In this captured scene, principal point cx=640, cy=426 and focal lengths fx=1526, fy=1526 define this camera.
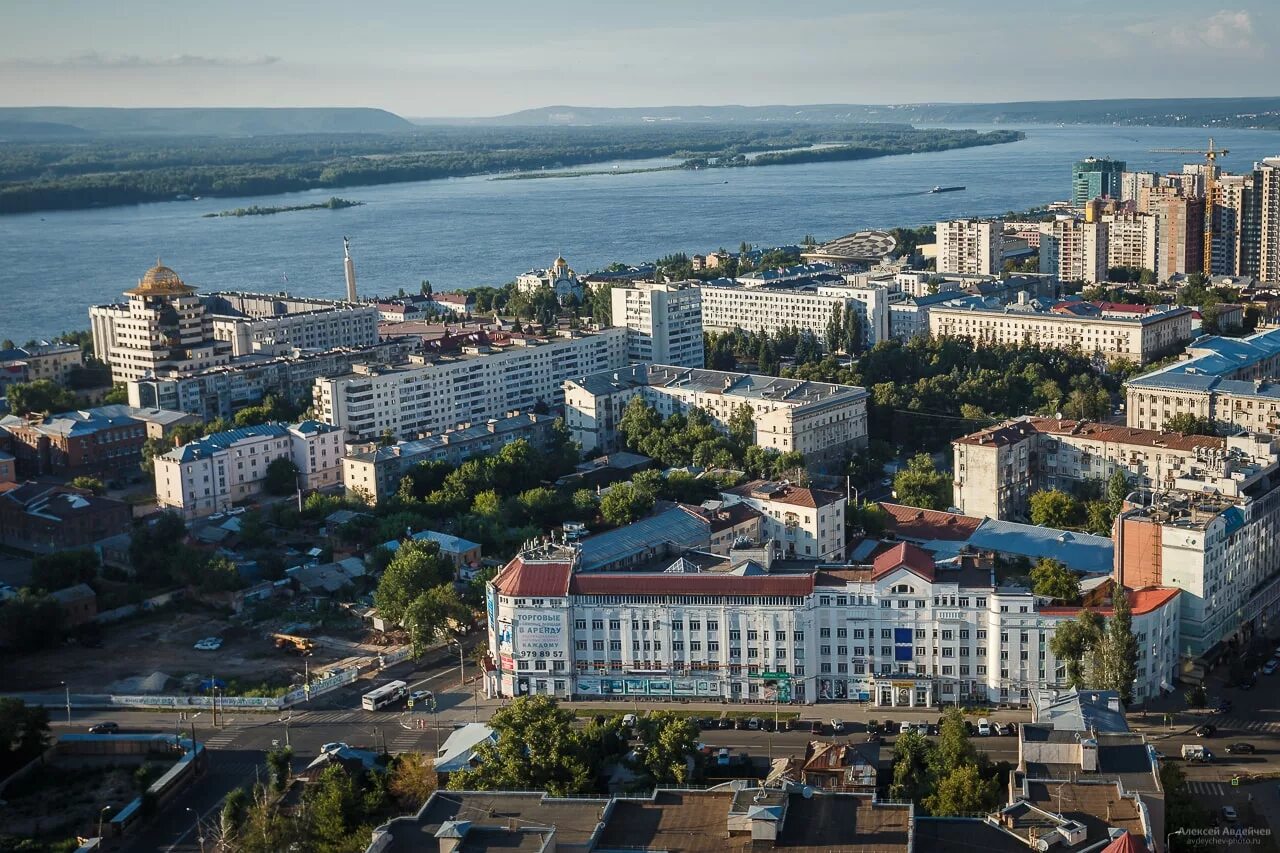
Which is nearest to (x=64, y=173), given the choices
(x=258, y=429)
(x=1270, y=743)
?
(x=258, y=429)

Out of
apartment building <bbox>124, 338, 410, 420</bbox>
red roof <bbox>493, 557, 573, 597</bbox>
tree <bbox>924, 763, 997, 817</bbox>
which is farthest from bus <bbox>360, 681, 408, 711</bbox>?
apartment building <bbox>124, 338, 410, 420</bbox>

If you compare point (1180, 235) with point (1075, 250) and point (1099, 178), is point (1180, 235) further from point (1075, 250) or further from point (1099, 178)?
point (1099, 178)

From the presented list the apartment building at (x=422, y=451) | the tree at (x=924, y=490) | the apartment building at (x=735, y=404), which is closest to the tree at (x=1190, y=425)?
the tree at (x=924, y=490)

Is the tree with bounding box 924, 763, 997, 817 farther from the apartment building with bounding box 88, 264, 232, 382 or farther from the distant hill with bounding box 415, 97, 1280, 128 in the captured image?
the distant hill with bounding box 415, 97, 1280, 128

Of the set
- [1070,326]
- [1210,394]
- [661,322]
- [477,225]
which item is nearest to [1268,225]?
[1070,326]

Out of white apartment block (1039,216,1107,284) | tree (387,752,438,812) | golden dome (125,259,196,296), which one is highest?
golden dome (125,259,196,296)

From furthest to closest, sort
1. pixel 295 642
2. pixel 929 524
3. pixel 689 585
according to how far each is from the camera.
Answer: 1. pixel 929 524
2. pixel 295 642
3. pixel 689 585

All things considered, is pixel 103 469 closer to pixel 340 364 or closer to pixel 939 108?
pixel 340 364
